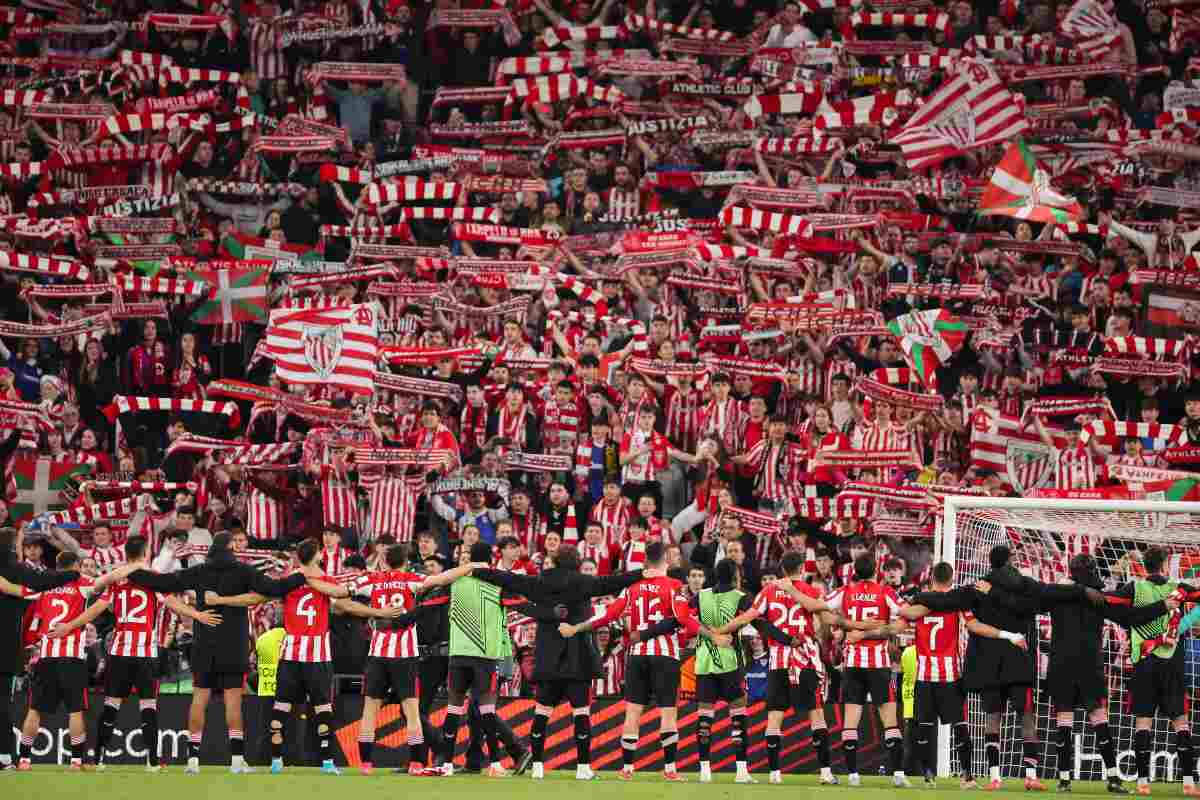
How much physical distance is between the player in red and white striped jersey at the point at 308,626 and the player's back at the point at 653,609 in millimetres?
2106

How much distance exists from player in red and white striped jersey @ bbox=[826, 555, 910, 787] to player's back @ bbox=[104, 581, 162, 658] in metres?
6.26

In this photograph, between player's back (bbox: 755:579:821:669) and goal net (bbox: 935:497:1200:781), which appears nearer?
player's back (bbox: 755:579:821:669)

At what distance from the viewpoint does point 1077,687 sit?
16.4 meters

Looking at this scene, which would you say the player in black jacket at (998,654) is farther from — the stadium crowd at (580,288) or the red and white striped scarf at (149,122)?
the red and white striped scarf at (149,122)

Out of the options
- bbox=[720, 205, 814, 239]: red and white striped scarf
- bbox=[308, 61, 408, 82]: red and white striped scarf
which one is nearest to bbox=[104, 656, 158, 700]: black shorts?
bbox=[720, 205, 814, 239]: red and white striped scarf

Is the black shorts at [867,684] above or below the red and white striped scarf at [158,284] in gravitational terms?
below

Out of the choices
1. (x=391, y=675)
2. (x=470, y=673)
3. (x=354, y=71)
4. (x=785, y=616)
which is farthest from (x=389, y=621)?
(x=354, y=71)

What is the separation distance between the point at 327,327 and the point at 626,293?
14.4 ft

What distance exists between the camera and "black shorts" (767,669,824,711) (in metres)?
17.2

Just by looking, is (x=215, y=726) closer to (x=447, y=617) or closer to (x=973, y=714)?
(x=447, y=617)

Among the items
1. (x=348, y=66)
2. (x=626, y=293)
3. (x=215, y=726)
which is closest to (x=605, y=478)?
(x=626, y=293)

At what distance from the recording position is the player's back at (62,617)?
56.1ft

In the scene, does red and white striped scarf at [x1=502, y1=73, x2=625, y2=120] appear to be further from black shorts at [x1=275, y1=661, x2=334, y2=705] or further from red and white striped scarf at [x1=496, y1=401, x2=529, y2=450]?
black shorts at [x1=275, y1=661, x2=334, y2=705]

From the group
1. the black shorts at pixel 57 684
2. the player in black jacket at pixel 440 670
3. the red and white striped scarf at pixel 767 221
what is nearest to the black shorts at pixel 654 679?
the player in black jacket at pixel 440 670
